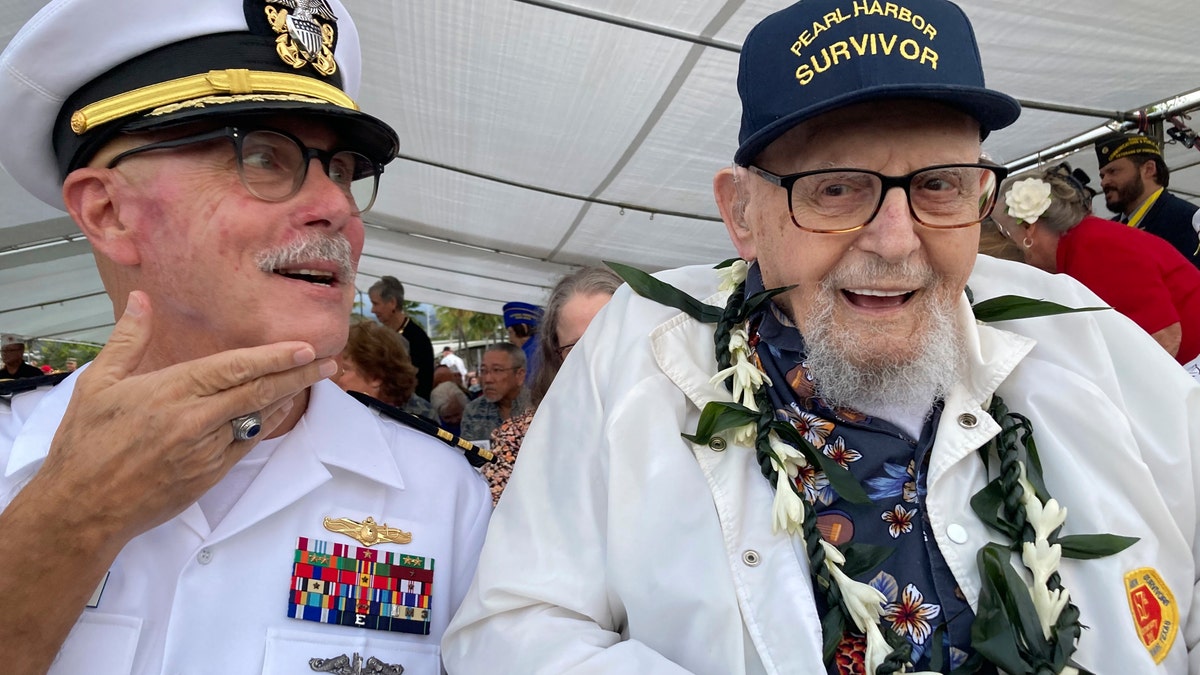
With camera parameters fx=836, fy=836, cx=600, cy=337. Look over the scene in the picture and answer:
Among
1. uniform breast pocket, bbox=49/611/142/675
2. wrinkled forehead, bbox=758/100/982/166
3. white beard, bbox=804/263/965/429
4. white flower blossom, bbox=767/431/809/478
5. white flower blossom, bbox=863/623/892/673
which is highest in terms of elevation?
wrinkled forehead, bbox=758/100/982/166

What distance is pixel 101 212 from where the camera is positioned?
1488 millimetres

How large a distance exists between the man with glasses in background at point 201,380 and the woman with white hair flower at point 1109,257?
266 cm

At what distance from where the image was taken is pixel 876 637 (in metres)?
1.33

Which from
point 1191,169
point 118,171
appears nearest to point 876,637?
point 118,171

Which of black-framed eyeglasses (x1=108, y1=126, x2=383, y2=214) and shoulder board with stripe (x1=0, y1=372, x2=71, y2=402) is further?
shoulder board with stripe (x1=0, y1=372, x2=71, y2=402)

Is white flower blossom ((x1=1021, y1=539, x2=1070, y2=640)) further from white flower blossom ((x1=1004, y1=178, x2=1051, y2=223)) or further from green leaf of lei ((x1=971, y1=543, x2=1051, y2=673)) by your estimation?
white flower blossom ((x1=1004, y1=178, x2=1051, y2=223))

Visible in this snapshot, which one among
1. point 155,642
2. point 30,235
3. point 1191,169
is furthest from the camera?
point 30,235

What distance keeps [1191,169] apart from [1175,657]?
5.87m

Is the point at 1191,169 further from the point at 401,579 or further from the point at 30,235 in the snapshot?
the point at 30,235

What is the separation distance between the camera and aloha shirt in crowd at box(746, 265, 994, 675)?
139 centimetres

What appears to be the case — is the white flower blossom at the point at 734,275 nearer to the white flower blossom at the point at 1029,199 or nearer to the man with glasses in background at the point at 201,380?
the man with glasses in background at the point at 201,380

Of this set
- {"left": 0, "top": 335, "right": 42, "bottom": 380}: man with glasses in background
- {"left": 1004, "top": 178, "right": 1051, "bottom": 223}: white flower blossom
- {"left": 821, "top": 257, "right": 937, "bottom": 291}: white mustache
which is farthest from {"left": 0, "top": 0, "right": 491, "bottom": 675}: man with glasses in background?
{"left": 0, "top": 335, "right": 42, "bottom": 380}: man with glasses in background

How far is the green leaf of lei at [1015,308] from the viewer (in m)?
1.55

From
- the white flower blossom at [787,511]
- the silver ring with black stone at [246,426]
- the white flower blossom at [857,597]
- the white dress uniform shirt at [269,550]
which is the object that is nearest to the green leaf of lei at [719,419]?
the white flower blossom at [787,511]
